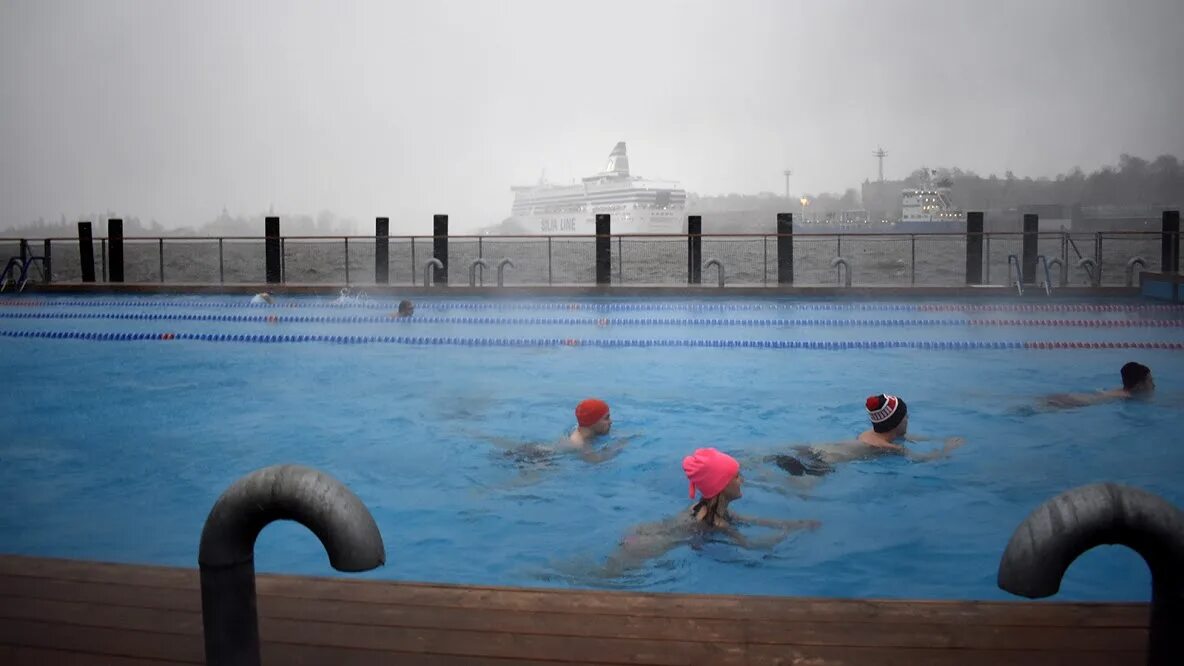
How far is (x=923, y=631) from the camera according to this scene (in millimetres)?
2346

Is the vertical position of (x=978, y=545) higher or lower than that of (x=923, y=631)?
lower

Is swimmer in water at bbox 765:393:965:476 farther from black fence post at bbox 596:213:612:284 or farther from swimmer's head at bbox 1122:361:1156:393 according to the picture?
black fence post at bbox 596:213:612:284

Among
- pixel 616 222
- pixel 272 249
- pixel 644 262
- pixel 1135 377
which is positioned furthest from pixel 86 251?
pixel 616 222

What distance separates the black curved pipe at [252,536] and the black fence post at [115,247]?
17881mm

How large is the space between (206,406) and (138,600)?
6285 mm

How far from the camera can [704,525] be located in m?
4.83

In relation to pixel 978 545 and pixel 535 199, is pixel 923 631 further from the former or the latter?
pixel 535 199

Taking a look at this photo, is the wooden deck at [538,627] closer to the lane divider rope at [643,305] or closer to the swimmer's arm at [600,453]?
the swimmer's arm at [600,453]

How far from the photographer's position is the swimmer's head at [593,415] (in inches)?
244

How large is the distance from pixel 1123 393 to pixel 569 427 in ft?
13.9

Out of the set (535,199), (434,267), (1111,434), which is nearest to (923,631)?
(1111,434)

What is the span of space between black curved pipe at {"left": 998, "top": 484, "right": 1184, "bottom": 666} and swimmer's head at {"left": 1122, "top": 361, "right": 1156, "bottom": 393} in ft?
20.8

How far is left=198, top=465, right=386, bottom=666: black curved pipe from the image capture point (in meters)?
1.92

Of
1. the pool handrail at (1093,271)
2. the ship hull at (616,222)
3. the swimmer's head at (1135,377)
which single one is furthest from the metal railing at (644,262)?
the swimmer's head at (1135,377)
